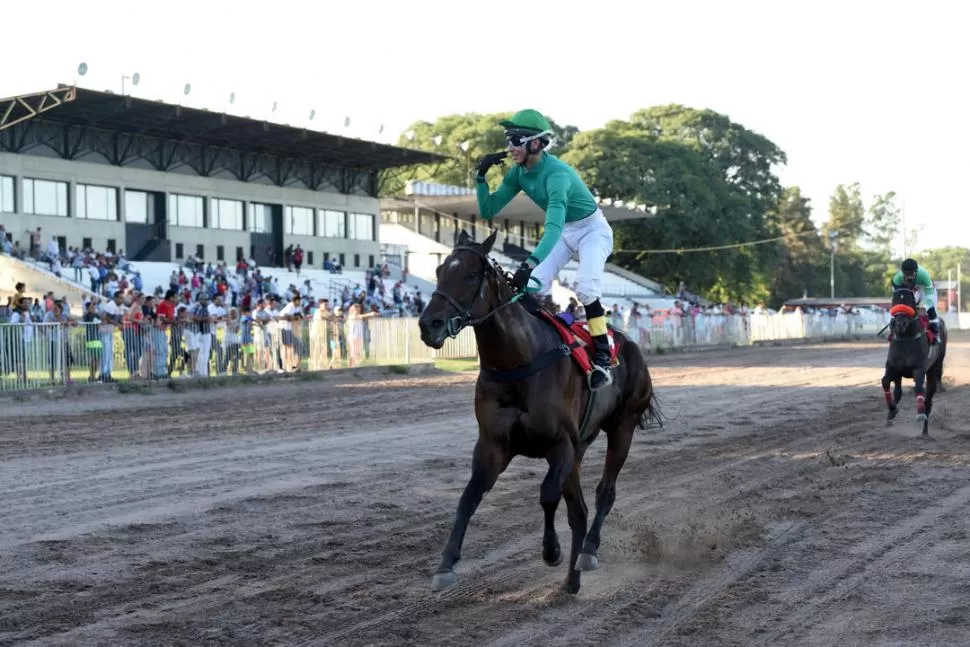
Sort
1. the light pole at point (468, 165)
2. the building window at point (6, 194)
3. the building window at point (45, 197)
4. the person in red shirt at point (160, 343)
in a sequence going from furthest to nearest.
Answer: the light pole at point (468, 165) < the building window at point (45, 197) < the building window at point (6, 194) < the person in red shirt at point (160, 343)

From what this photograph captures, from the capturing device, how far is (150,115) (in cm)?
4156

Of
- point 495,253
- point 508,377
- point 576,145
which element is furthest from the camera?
point 576,145

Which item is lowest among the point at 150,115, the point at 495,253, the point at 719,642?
the point at 719,642

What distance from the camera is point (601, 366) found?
7.25 metres

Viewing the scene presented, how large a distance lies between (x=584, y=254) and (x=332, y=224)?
46546mm

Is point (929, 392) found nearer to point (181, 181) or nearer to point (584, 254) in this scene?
point (584, 254)

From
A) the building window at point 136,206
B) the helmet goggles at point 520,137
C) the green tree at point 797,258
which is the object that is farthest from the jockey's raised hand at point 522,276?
the green tree at point 797,258

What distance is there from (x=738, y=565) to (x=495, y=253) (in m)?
49.4

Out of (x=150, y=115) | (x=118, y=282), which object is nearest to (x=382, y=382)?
(x=118, y=282)

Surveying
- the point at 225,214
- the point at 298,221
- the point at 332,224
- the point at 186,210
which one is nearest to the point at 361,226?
the point at 332,224

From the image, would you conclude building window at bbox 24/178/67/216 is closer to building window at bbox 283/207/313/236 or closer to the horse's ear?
building window at bbox 283/207/313/236

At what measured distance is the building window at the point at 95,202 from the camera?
40750 millimetres

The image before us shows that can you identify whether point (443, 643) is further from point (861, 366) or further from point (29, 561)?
point (861, 366)

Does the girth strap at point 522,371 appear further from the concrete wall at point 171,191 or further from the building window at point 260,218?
the building window at point 260,218
